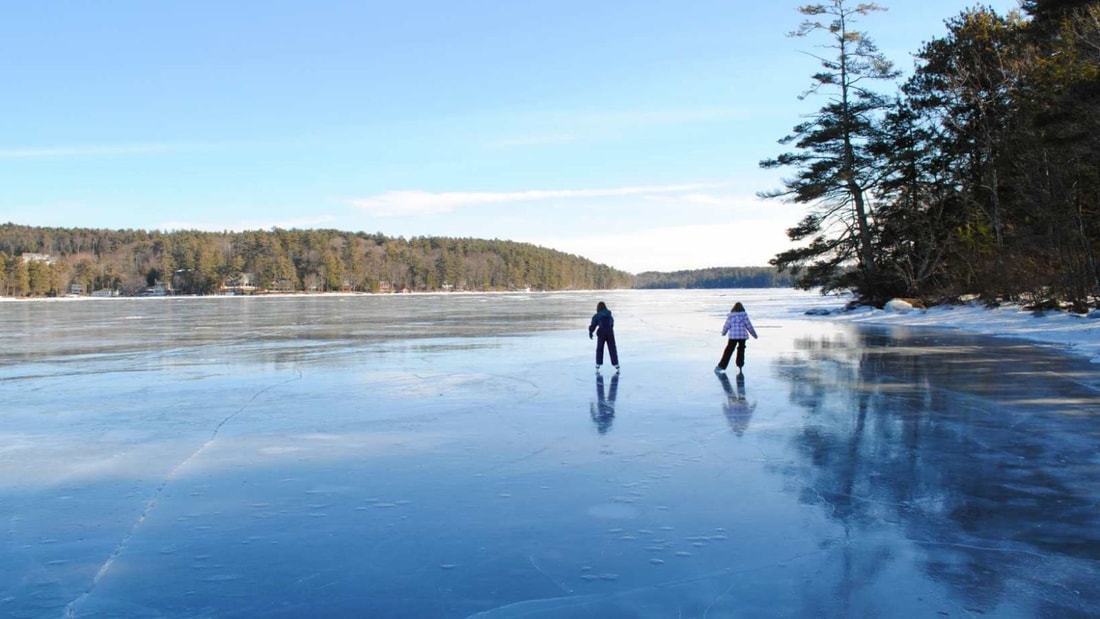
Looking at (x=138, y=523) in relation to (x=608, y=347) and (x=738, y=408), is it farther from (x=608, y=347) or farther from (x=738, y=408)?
(x=608, y=347)

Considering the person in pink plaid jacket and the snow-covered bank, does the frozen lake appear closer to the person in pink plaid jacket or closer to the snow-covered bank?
the person in pink plaid jacket

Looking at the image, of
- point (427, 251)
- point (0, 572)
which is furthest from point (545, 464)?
point (427, 251)

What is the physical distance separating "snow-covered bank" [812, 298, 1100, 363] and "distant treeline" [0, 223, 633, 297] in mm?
116867

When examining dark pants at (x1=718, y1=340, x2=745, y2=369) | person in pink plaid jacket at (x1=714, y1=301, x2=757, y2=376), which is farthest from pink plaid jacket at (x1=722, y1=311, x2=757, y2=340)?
dark pants at (x1=718, y1=340, x2=745, y2=369)

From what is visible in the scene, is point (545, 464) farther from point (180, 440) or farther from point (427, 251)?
point (427, 251)

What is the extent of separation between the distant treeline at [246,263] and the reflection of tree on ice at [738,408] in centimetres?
12682

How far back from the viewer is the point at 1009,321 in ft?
75.9

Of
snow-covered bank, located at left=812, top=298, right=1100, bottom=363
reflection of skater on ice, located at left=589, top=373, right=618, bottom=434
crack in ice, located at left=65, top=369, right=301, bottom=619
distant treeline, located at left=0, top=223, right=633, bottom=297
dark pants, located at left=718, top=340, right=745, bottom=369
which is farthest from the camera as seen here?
distant treeline, located at left=0, top=223, right=633, bottom=297

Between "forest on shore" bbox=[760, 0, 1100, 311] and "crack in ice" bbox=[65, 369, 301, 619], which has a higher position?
"forest on shore" bbox=[760, 0, 1100, 311]

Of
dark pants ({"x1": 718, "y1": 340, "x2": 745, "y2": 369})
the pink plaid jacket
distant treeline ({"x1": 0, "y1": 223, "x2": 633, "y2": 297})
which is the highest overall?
distant treeline ({"x1": 0, "y1": 223, "x2": 633, "y2": 297})

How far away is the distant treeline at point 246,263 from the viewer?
4909 inches

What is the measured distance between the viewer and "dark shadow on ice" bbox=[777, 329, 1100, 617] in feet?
12.2

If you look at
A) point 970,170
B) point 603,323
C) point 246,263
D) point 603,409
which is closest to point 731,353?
point 603,323

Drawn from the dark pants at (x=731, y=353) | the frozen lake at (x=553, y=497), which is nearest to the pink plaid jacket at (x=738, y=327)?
the dark pants at (x=731, y=353)
